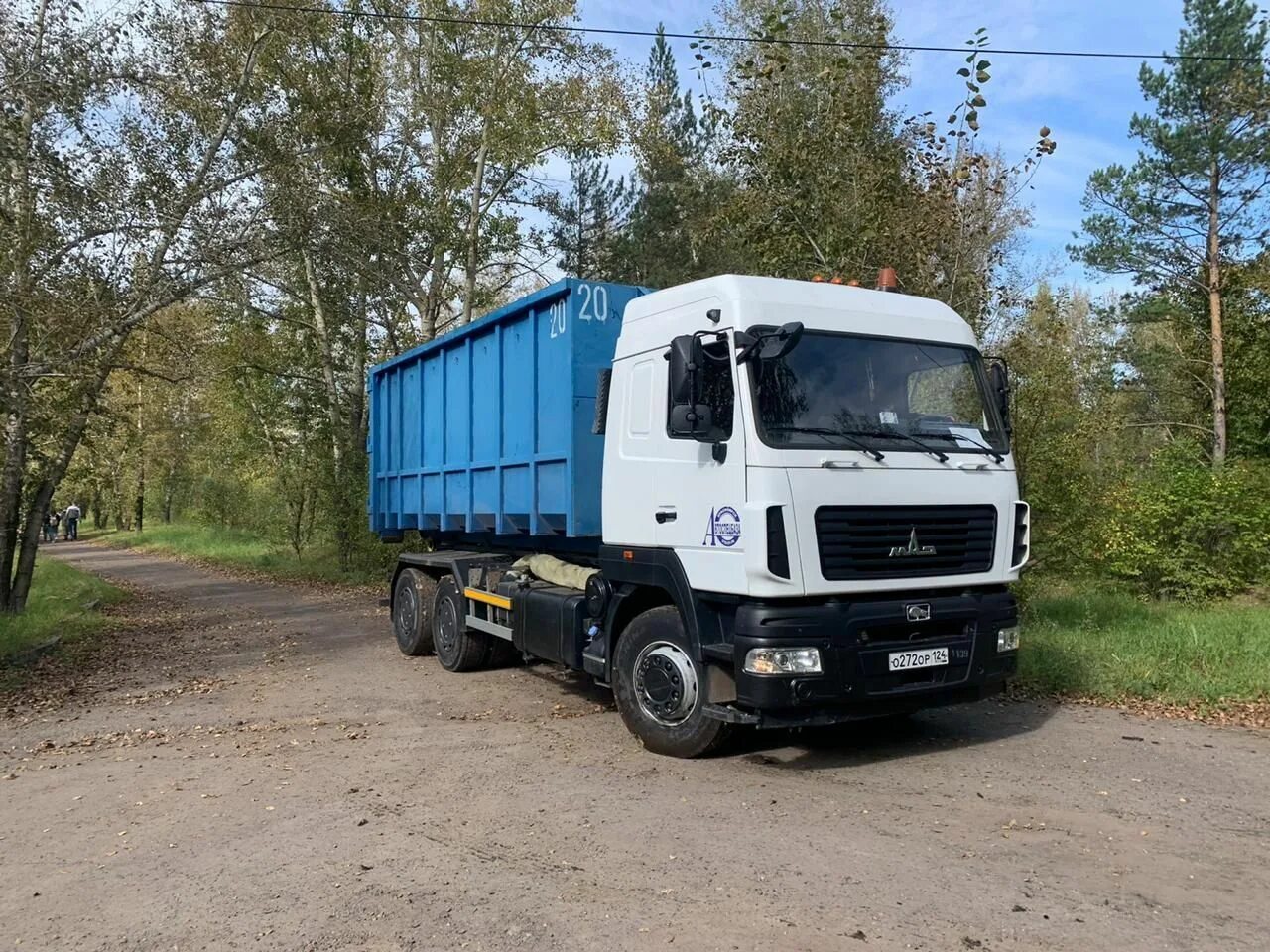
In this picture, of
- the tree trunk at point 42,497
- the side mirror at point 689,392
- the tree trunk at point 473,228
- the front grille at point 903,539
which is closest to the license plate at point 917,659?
the front grille at point 903,539

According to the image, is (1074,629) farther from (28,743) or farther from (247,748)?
(28,743)

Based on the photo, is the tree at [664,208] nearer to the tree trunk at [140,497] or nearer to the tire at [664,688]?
the tire at [664,688]

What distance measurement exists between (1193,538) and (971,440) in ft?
Result: 28.8

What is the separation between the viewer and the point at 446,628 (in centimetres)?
944

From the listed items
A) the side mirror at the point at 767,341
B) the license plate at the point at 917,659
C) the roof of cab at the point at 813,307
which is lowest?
the license plate at the point at 917,659

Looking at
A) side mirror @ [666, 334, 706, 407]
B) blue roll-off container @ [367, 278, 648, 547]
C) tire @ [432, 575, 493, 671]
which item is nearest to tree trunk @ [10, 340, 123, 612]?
blue roll-off container @ [367, 278, 648, 547]

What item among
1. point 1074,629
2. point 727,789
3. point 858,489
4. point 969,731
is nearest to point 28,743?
point 727,789

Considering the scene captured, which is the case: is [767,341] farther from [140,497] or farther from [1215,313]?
[140,497]

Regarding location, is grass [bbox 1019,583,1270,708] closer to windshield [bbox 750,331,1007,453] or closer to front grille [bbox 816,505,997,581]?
front grille [bbox 816,505,997,581]

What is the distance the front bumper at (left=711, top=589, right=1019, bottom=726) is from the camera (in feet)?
17.2

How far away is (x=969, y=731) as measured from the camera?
21.7ft

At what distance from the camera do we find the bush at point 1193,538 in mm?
12352

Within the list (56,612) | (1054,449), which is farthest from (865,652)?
(56,612)

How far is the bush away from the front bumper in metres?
7.47
